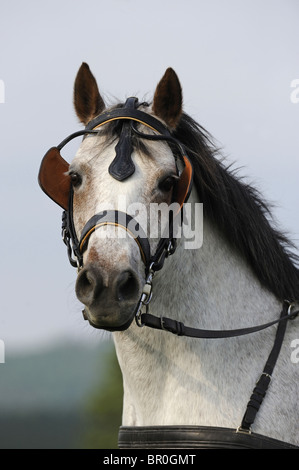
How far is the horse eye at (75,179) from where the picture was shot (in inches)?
207

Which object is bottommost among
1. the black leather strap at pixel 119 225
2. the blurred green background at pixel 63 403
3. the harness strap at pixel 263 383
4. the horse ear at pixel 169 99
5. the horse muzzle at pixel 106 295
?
the blurred green background at pixel 63 403

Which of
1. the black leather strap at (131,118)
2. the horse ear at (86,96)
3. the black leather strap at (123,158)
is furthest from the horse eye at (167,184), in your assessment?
the horse ear at (86,96)

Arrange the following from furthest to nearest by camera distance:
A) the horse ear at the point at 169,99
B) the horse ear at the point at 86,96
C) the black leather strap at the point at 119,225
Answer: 1. the horse ear at the point at 86,96
2. the horse ear at the point at 169,99
3. the black leather strap at the point at 119,225

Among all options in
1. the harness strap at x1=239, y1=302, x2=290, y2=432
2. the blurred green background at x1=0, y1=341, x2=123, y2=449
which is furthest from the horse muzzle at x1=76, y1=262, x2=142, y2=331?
the blurred green background at x1=0, y1=341, x2=123, y2=449

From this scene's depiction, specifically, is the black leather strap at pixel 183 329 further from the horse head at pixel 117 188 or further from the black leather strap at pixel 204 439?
the black leather strap at pixel 204 439

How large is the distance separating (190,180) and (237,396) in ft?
5.38

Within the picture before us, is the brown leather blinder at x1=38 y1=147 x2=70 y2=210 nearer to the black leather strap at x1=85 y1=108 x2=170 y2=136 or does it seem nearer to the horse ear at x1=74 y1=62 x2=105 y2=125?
the black leather strap at x1=85 y1=108 x2=170 y2=136

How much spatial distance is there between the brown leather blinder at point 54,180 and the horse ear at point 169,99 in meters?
0.90

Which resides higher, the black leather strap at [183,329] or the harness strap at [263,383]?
the black leather strap at [183,329]

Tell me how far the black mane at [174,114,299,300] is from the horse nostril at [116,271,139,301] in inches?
48.2

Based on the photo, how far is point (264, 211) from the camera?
618cm
